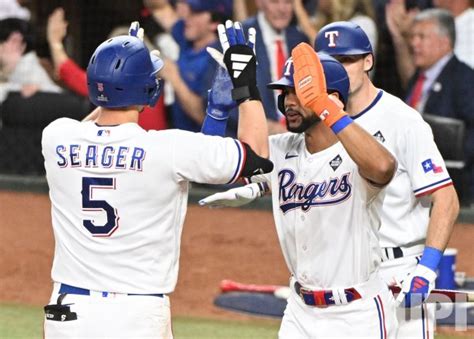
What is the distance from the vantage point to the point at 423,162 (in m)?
5.13

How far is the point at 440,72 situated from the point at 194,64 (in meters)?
1.99

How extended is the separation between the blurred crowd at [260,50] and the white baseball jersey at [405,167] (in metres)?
3.85

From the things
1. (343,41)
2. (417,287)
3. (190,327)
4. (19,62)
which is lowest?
(190,327)

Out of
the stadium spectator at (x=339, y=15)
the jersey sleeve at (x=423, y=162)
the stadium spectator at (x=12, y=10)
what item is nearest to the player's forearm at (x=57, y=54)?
the stadium spectator at (x=12, y=10)

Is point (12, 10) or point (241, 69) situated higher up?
point (241, 69)

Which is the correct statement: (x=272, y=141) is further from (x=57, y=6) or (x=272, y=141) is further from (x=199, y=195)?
(x=57, y=6)

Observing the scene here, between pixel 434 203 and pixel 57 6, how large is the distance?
639 cm

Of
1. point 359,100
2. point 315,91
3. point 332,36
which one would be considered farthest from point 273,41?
point 315,91

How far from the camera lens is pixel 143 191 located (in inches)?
173

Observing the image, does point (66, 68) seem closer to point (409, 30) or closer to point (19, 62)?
point (19, 62)

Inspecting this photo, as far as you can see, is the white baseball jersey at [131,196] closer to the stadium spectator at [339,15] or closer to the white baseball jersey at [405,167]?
the white baseball jersey at [405,167]

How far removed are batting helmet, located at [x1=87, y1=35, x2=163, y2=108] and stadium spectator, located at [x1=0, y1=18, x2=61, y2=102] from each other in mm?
5999

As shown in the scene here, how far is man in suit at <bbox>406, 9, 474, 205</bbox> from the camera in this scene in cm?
912

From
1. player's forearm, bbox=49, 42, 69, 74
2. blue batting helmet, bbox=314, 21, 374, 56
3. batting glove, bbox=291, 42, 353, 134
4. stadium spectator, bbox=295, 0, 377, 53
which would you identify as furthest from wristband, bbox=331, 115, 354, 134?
player's forearm, bbox=49, 42, 69, 74
